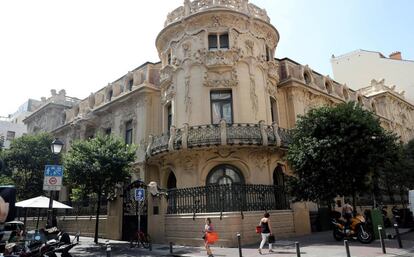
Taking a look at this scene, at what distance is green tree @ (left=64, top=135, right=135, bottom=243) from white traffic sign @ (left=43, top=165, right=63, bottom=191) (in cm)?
526

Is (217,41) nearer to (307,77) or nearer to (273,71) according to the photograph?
(273,71)

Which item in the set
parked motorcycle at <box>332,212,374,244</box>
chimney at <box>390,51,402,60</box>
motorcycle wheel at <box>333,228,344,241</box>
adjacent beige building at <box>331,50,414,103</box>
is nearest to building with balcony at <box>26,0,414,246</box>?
motorcycle wheel at <box>333,228,344,241</box>

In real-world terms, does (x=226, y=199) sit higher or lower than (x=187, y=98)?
lower

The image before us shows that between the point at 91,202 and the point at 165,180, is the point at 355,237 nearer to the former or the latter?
the point at 165,180

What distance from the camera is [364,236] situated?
1334 cm

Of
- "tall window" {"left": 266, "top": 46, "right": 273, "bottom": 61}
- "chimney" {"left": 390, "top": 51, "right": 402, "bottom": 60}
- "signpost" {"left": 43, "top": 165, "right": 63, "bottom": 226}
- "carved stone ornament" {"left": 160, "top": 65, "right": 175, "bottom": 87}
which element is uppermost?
"chimney" {"left": 390, "top": 51, "right": 402, "bottom": 60}

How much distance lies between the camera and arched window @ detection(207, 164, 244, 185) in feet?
61.3

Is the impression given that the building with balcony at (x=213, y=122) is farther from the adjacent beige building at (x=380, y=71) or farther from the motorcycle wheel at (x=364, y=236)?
the adjacent beige building at (x=380, y=71)

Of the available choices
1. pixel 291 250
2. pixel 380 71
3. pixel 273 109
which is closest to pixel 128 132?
pixel 273 109

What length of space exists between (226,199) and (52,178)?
24.8 feet

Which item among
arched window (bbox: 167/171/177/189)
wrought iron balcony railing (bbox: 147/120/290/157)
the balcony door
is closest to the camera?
the balcony door

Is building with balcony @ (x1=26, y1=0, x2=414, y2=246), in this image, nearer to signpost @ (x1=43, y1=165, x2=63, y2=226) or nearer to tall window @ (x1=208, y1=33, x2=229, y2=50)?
tall window @ (x1=208, y1=33, x2=229, y2=50)

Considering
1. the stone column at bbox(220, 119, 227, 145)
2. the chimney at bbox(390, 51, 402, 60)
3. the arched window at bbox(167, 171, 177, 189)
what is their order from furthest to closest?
the chimney at bbox(390, 51, 402, 60), the arched window at bbox(167, 171, 177, 189), the stone column at bbox(220, 119, 227, 145)

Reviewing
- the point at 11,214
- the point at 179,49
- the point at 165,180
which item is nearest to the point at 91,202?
the point at 165,180
